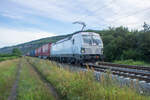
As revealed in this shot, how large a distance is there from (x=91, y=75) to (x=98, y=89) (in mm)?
1011

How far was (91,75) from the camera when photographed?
5805 mm

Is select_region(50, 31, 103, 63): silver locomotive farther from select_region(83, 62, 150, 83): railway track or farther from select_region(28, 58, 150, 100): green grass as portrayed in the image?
select_region(28, 58, 150, 100): green grass

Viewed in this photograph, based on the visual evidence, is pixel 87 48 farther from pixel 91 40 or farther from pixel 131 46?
pixel 131 46

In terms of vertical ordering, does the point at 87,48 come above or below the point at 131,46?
below

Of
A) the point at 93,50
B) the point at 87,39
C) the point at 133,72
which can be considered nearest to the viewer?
the point at 133,72

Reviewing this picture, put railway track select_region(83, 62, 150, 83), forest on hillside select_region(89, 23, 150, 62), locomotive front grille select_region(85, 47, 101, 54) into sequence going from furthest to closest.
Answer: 1. forest on hillside select_region(89, 23, 150, 62)
2. locomotive front grille select_region(85, 47, 101, 54)
3. railway track select_region(83, 62, 150, 83)

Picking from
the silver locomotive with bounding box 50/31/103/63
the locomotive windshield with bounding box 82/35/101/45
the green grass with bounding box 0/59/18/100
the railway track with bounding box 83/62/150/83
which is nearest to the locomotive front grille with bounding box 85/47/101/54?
the silver locomotive with bounding box 50/31/103/63

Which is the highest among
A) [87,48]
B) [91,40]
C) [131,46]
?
[91,40]

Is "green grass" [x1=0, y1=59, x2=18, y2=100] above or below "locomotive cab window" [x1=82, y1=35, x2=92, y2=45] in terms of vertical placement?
below

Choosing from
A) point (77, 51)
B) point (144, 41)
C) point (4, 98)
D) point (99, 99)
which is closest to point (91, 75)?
point (99, 99)

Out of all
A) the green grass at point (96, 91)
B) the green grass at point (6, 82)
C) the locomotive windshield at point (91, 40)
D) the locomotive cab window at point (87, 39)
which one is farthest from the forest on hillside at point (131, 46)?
the green grass at point (6, 82)

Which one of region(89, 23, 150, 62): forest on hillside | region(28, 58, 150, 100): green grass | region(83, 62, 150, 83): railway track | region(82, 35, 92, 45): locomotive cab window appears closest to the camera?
region(28, 58, 150, 100): green grass

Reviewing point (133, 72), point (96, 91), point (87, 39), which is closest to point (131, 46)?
point (87, 39)

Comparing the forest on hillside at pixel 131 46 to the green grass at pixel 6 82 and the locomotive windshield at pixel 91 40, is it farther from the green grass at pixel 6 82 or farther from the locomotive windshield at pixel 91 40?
the green grass at pixel 6 82
